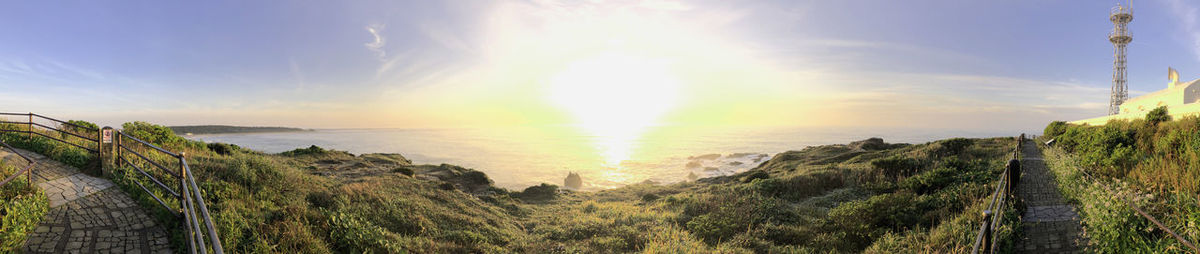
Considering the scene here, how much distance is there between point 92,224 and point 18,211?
26.6 inches

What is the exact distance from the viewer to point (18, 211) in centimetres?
537

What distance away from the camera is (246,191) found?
812cm

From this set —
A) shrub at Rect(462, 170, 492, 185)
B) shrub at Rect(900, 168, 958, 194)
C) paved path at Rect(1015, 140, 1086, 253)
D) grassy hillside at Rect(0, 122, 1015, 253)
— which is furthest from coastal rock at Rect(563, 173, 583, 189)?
paved path at Rect(1015, 140, 1086, 253)

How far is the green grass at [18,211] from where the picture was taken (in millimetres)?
4773

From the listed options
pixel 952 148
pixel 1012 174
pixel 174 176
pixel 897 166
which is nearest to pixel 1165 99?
pixel 952 148

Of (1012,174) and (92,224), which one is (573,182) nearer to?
(1012,174)

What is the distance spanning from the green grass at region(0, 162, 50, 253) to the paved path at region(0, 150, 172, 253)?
0.38 ft

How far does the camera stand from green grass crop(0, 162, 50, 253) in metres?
4.77

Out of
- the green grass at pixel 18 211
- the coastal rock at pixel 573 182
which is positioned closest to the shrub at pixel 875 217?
the green grass at pixel 18 211

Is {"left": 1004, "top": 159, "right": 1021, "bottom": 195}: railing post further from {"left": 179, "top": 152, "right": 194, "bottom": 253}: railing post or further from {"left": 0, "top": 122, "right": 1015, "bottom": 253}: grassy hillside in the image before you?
{"left": 179, "top": 152, "right": 194, "bottom": 253}: railing post

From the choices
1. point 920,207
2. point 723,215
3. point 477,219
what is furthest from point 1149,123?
point 477,219

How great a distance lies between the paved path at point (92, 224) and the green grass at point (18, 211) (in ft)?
0.38

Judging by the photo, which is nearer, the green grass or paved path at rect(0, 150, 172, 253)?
the green grass

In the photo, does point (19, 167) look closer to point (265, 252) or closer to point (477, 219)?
point (265, 252)
